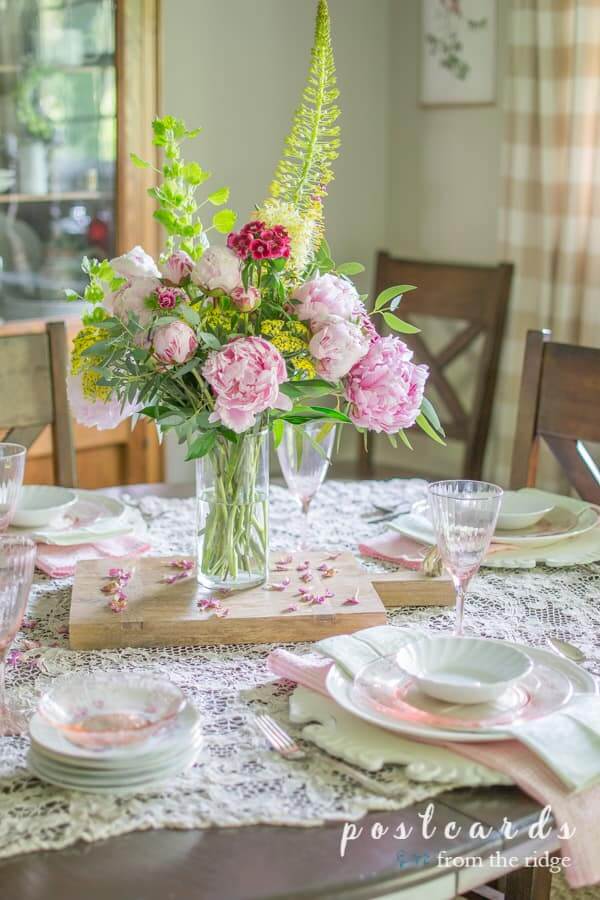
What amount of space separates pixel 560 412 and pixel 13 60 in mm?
1764

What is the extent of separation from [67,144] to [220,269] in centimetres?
204

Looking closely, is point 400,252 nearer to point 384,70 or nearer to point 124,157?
point 384,70

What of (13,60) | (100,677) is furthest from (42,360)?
(13,60)

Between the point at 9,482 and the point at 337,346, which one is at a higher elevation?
the point at 337,346

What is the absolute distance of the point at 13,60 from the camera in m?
3.03

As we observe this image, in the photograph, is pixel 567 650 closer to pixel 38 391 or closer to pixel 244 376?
pixel 244 376

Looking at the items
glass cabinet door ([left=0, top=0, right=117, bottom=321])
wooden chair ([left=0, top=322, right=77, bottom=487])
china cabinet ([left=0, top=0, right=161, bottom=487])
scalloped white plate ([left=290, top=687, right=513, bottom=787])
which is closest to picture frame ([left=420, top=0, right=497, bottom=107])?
china cabinet ([left=0, top=0, right=161, bottom=487])

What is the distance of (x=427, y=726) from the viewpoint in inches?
42.3

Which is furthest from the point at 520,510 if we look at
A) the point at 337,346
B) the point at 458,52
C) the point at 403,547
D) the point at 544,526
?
the point at 458,52

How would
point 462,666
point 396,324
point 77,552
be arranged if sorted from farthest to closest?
point 77,552
point 396,324
point 462,666

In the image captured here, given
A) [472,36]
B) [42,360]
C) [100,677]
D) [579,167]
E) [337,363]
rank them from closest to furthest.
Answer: [100,677] → [337,363] → [42,360] → [579,167] → [472,36]

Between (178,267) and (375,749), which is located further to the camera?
(178,267)

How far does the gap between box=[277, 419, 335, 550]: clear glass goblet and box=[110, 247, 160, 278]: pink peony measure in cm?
29

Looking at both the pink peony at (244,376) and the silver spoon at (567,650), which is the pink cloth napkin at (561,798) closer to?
the silver spoon at (567,650)
